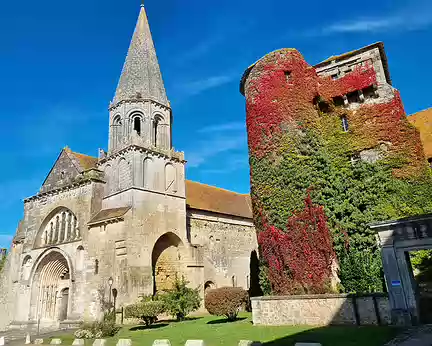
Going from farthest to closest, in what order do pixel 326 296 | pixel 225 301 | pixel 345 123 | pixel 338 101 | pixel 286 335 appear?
pixel 338 101
pixel 345 123
pixel 225 301
pixel 326 296
pixel 286 335

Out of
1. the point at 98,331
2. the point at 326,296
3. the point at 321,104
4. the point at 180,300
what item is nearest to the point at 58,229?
the point at 180,300

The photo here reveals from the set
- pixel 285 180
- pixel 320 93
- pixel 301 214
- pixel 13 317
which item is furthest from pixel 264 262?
pixel 13 317

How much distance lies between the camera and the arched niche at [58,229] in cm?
2758

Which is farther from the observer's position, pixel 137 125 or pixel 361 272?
pixel 137 125

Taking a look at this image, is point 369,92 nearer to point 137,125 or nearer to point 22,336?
point 137,125

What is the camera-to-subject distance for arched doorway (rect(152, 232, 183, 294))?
84.2 feet

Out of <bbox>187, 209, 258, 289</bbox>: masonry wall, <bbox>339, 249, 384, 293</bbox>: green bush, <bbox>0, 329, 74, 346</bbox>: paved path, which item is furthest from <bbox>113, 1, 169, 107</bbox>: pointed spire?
<bbox>339, 249, 384, 293</bbox>: green bush

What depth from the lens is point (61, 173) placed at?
99.0 ft

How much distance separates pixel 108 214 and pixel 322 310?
54.3 ft

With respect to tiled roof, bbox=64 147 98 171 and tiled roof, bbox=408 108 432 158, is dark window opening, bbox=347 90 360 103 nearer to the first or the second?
tiled roof, bbox=408 108 432 158

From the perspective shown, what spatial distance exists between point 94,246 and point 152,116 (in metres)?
10.9

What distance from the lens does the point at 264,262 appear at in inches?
704

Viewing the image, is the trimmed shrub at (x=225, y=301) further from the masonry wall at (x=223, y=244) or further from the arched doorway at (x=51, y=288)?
the arched doorway at (x=51, y=288)

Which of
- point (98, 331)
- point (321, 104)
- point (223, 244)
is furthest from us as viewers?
point (223, 244)
